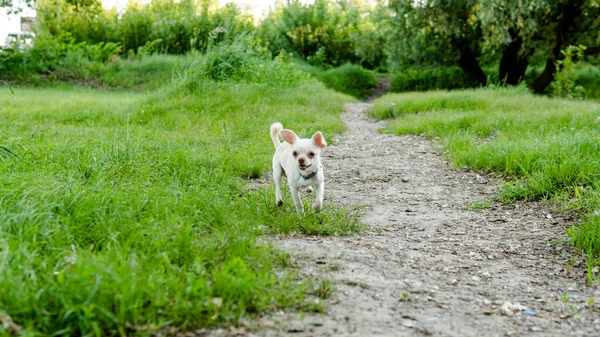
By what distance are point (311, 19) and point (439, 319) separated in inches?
987

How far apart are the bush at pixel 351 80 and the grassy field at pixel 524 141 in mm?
8878

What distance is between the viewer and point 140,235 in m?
3.56

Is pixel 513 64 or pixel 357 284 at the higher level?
pixel 513 64

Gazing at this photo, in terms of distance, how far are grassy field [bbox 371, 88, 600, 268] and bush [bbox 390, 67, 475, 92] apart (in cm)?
890

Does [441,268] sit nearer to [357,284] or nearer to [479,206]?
[357,284]

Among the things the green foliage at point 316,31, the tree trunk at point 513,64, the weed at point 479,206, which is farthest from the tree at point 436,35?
the weed at point 479,206

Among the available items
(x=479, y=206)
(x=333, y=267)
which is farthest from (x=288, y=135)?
(x=479, y=206)

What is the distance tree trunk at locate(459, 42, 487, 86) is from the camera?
20078 mm

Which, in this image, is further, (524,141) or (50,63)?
(50,63)

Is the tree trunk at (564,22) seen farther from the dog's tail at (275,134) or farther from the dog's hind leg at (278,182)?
the dog's hind leg at (278,182)

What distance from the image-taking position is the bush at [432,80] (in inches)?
859

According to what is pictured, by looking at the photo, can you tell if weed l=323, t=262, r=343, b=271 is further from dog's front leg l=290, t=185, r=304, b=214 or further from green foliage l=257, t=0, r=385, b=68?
green foliage l=257, t=0, r=385, b=68

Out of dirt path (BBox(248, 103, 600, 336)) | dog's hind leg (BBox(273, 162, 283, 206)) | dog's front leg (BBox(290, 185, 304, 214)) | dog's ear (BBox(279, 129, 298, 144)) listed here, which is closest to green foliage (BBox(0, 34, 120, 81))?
dirt path (BBox(248, 103, 600, 336))

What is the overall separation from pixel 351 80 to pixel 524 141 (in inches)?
625
